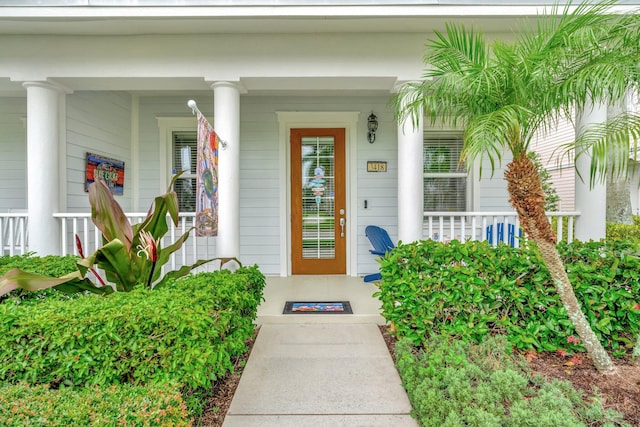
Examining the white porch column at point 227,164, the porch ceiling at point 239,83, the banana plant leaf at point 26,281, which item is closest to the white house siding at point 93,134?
the porch ceiling at point 239,83

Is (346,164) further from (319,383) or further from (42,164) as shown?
(42,164)

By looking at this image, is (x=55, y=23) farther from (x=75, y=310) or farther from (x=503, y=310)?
(x=503, y=310)

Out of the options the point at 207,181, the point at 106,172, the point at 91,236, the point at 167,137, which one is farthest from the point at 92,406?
the point at 167,137

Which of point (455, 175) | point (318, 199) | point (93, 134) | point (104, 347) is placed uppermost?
point (93, 134)

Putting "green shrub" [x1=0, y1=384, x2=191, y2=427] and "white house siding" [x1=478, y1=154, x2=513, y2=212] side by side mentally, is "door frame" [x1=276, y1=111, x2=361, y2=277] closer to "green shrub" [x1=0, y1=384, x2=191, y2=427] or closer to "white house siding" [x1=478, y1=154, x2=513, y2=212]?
"white house siding" [x1=478, y1=154, x2=513, y2=212]

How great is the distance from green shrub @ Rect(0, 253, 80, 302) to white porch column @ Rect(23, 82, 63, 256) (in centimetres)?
62

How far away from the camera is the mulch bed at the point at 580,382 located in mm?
1917

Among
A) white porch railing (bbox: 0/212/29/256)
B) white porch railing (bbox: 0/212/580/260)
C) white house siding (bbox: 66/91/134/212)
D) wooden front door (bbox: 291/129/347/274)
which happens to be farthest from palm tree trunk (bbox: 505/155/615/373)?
white porch railing (bbox: 0/212/29/256)

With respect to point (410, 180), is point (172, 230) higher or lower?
lower

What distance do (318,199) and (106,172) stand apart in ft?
9.54

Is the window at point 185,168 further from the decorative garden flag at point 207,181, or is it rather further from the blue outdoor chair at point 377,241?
the blue outdoor chair at point 377,241

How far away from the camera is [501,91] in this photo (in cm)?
209

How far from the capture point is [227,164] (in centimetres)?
341

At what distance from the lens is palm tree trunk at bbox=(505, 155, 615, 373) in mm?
2158
